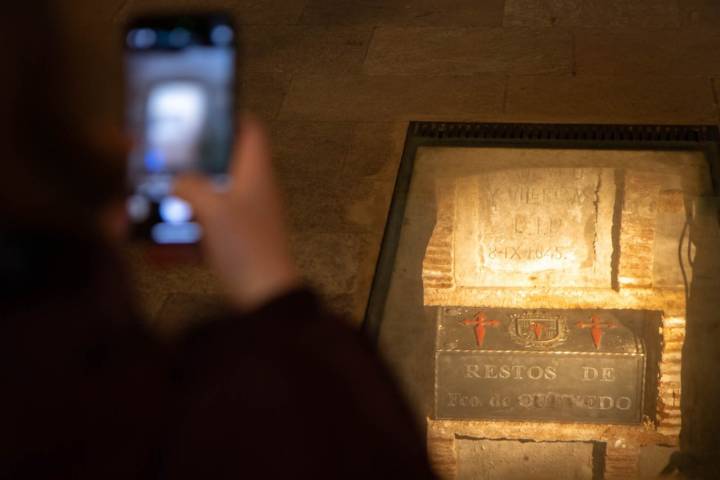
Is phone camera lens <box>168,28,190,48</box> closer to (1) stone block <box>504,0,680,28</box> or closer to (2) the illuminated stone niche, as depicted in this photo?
(2) the illuminated stone niche

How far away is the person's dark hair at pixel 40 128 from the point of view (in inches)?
34.8

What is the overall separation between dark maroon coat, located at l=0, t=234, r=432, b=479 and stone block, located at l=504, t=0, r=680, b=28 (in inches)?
180

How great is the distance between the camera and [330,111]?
472 centimetres

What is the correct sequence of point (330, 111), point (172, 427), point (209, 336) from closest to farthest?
point (172, 427), point (209, 336), point (330, 111)

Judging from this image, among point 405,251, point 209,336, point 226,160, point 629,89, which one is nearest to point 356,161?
point 405,251

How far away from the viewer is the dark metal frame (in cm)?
427

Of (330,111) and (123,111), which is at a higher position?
(123,111)

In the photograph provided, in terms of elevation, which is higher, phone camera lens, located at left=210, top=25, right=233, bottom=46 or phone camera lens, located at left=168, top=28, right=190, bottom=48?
phone camera lens, located at left=168, top=28, right=190, bottom=48

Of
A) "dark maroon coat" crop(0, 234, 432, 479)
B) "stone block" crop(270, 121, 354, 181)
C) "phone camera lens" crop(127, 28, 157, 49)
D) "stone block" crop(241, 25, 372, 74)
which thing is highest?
"dark maroon coat" crop(0, 234, 432, 479)

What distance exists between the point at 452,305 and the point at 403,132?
42.5 inches

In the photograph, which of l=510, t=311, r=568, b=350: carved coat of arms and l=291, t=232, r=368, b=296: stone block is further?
l=291, t=232, r=368, b=296: stone block

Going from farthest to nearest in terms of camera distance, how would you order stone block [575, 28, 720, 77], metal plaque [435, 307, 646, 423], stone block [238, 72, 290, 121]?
1. stone block [575, 28, 720, 77]
2. stone block [238, 72, 290, 121]
3. metal plaque [435, 307, 646, 423]

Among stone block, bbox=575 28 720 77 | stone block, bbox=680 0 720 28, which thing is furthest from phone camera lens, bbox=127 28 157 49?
stone block, bbox=680 0 720 28

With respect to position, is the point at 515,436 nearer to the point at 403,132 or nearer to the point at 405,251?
the point at 405,251
